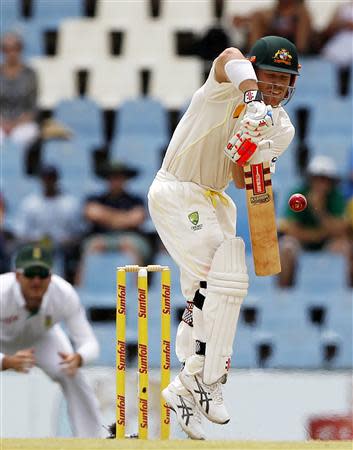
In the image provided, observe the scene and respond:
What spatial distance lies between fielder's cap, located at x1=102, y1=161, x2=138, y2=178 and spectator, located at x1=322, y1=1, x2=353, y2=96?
73.6 inches

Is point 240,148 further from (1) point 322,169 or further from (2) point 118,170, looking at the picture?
(2) point 118,170

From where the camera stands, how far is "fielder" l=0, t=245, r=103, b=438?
761 centimetres

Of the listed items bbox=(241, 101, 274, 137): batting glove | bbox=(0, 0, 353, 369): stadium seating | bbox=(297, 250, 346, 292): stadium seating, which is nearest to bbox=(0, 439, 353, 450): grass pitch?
bbox=(241, 101, 274, 137): batting glove

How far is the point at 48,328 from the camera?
7855 mm

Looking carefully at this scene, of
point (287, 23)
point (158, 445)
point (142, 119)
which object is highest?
point (287, 23)

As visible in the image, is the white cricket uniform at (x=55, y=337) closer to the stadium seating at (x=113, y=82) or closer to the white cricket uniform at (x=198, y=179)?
the white cricket uniform at (x=198, y=179)

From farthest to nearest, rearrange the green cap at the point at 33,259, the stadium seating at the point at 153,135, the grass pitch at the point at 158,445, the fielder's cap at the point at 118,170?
1. the fielder's cap at the point at 118,170
2. the stadium seating at the point at 153,135
3. the green cap at the point at 33,259
4. the grass pitch at the point at 158,445

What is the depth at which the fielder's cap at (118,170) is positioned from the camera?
32.4ft

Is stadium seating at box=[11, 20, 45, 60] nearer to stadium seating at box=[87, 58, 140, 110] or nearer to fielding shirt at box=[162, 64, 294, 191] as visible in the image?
stadium seating at box=[87, 58, 140, 110]

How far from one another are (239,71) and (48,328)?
9.98 feet

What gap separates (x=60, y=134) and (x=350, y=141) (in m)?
2.17

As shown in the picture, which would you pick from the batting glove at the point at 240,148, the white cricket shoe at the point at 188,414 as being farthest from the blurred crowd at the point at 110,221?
the batting glove at the point at 240,148

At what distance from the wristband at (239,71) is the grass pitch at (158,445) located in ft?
4.28

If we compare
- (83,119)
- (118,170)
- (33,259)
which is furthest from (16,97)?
(33,259)
